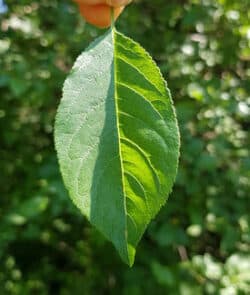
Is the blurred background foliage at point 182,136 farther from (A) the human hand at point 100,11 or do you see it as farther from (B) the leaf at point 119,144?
(B) the leaf at point 119,144

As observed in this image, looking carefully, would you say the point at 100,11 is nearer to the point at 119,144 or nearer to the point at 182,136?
the point at 119,144

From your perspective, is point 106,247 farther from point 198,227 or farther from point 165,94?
point 165,94

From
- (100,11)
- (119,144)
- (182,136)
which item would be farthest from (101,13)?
(182,136)

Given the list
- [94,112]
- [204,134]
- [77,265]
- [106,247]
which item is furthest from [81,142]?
[77,265]

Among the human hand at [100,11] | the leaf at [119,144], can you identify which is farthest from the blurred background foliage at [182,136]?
the leaf at [119,144]

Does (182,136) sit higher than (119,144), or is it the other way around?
(119,144)

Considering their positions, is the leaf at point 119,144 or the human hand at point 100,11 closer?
the leaf at point 119,144
